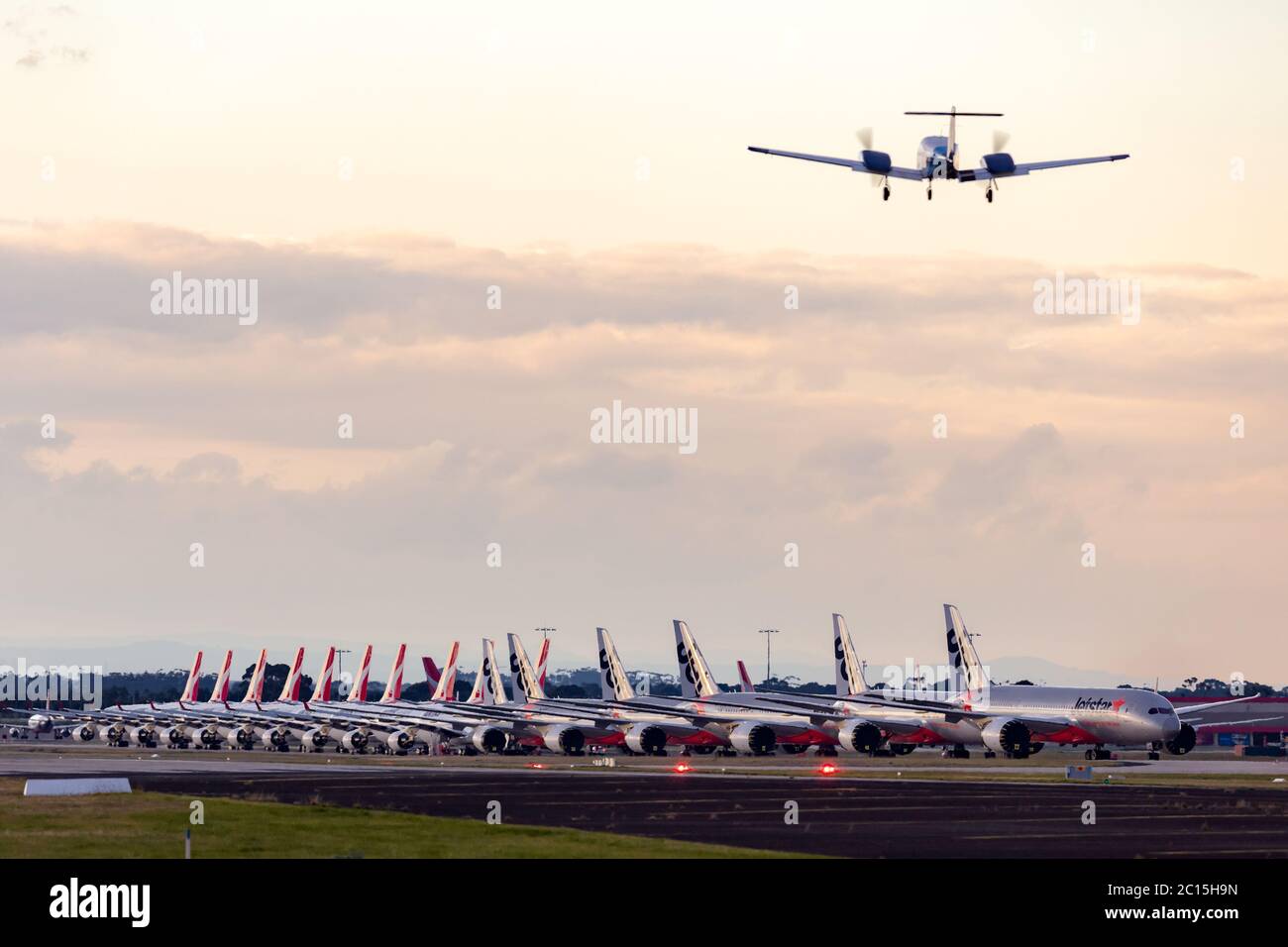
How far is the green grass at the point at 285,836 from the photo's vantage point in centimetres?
4388

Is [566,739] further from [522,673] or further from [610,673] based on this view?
[522,673]

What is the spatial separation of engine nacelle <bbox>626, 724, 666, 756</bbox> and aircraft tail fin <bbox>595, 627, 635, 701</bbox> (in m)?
24.1

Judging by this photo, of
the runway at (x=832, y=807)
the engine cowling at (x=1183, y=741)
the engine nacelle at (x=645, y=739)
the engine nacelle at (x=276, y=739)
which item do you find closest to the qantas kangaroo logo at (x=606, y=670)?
the engine nacelle at (x=645, y=739)

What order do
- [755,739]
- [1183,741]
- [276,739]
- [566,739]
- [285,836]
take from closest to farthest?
[285,836]
[1183,741]
[755,739]
[566,739]
[276,739]

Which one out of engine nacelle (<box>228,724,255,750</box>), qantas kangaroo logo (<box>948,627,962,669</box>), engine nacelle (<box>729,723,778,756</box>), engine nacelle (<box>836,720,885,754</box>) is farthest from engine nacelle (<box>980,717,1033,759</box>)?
engine nacelle (<box>228,724,255,750</box>)

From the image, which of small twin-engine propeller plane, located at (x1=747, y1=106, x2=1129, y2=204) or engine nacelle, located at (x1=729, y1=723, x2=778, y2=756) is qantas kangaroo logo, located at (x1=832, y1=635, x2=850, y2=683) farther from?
small twin-engine propeller plane, located at (x1=747, y1=106, x2=1129, y2=204)

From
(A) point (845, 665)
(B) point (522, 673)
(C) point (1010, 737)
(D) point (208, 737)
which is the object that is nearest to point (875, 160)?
(C) point (1010, 737)

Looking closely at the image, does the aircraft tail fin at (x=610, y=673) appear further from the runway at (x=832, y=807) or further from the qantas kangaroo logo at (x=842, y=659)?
the runway at (x=832, y=807)

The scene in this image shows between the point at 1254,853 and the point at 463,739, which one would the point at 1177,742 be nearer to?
the point at 463,739

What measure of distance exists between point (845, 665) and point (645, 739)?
2301 centimetres

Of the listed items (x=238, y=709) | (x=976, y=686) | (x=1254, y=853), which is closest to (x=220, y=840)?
(x=1254, y=853)

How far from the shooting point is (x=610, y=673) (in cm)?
15600
